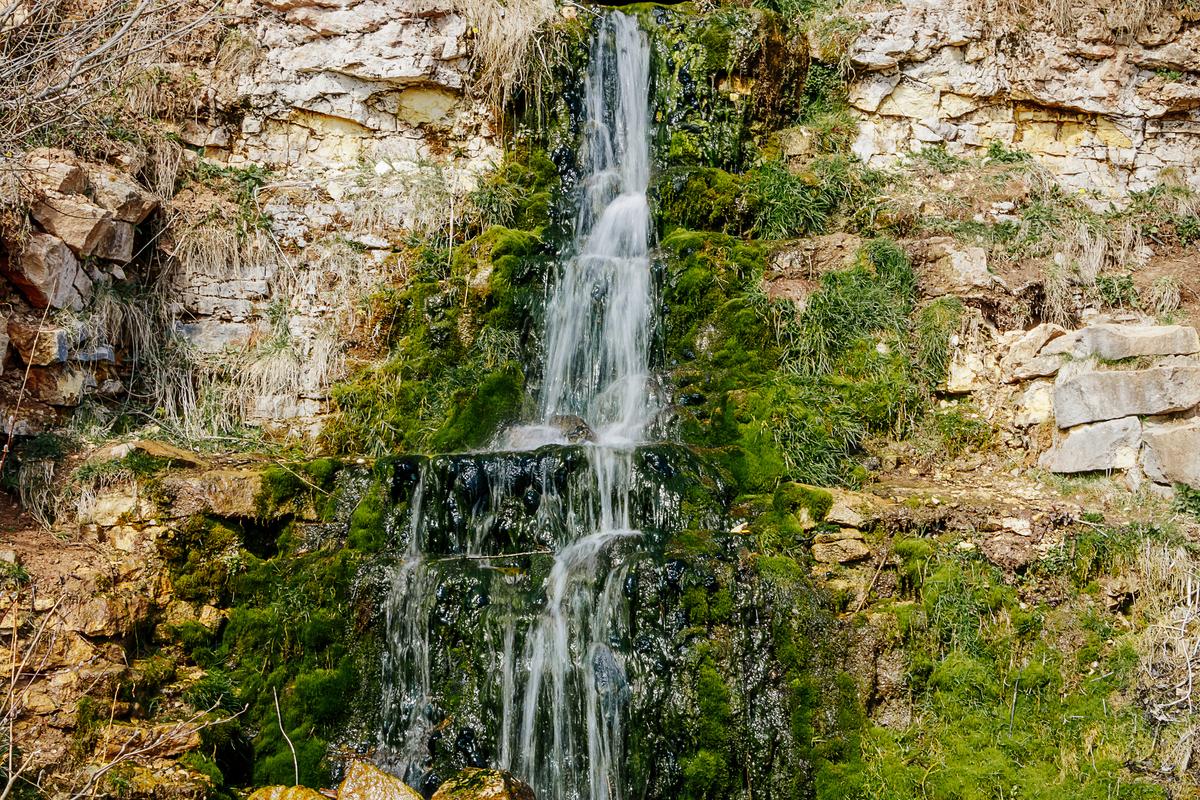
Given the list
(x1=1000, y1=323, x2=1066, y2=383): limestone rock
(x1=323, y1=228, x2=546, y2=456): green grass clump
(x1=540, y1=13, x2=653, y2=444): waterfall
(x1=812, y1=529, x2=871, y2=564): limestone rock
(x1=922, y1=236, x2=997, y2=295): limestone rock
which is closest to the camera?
(x1=812, y1=529, x2=871, y2=564): limestone rock

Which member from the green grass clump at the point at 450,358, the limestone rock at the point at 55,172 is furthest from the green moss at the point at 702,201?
the limestone rock at the point at 55,172

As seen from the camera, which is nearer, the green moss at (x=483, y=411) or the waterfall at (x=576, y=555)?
the waterfall at (x=576, y=555)

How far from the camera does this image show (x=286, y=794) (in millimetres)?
5219

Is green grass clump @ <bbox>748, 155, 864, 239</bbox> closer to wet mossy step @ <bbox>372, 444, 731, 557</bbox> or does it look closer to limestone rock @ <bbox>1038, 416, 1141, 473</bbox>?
limestone rock @ <bbox>1038, 416, 1141, 473</bbox>

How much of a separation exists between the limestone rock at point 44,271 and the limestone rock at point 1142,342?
7170mm

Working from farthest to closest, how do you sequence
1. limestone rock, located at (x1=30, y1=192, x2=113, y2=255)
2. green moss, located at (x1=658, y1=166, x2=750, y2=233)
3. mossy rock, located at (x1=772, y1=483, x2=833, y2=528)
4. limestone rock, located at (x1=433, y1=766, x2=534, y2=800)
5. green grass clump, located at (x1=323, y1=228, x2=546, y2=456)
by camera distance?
green moss, located at (x1=658, y1=166, x2=750, y2=233) < green grass clump, located at (x1=323, y1=228, x2=546, y2=456) < limestone rock, located at (x1=30, y1=192, x2=113, y2=255) < mossy rock, located at (x1=772, y1=483, x2=833, y2=528) < limestone rock, located at (x1=433, y1=766, x2=534, y2=800)

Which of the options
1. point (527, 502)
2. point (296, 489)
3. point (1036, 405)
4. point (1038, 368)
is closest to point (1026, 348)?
point (1038, 368)

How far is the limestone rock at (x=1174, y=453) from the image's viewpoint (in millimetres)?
6250

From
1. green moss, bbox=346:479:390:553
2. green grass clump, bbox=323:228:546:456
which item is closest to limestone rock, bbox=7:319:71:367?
green grass clump, bbox=323:228:546:456

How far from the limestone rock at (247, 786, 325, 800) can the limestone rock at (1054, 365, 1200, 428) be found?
5316 millimetres

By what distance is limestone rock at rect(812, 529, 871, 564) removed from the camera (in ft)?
19.9

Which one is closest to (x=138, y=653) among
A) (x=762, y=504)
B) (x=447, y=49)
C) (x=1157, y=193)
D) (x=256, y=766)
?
(x=256, y=766)

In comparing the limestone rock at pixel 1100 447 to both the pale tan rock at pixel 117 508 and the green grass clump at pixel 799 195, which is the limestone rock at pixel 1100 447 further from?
the pale tan rock at pixel 117 508

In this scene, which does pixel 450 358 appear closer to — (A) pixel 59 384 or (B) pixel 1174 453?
(A) pixel 59 384
